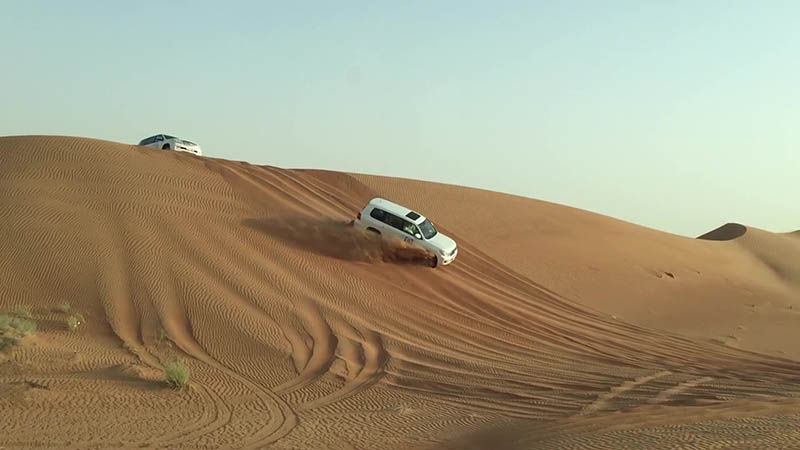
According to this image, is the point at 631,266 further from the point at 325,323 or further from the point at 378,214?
the point at 325,323

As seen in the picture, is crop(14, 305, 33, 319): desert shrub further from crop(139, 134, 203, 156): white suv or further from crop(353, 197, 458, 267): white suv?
crop(139, 134, 203, 156): white suv

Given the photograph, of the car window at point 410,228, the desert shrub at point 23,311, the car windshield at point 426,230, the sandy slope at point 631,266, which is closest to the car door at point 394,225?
the car window at point 410,228

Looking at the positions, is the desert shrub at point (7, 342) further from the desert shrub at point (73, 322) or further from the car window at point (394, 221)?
the car window at point (394, 221)

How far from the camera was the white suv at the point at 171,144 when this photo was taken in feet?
107

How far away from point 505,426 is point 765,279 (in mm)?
29774

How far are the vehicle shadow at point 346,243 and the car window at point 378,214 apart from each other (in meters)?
0.61

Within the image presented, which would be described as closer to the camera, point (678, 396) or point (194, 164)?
point (678, 396)

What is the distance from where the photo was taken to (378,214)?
2462 cm

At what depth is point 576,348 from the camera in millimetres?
19000

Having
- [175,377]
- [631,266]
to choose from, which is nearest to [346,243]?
[175,377]

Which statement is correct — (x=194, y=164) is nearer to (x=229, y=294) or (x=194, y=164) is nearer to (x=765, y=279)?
(x=229, y=294)

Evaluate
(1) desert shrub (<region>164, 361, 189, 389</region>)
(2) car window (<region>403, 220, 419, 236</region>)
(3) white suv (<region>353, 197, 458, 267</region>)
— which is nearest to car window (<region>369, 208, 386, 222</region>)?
(3) white suv (<region>353, 197, 458, 267</region>)

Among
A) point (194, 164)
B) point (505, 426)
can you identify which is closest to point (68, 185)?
point (194, 164)

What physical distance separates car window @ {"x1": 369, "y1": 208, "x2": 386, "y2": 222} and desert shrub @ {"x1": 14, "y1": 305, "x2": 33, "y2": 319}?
35.1 feet
